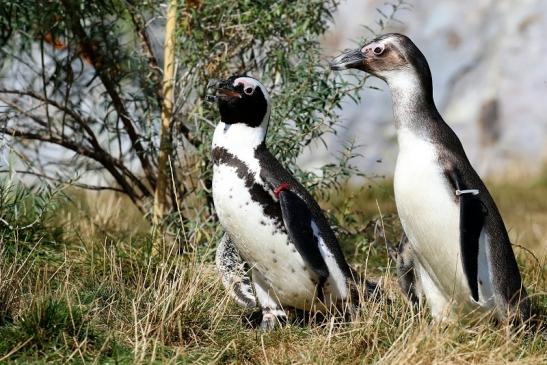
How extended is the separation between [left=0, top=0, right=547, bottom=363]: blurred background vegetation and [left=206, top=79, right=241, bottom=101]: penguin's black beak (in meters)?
0.63

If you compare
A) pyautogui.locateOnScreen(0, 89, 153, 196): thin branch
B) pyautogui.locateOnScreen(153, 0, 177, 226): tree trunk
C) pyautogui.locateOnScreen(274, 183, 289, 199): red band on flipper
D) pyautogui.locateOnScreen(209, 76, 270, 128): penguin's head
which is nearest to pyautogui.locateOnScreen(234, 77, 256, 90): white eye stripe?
pyautogui.locateOnScreen(209, 76, 270, 128): penguin's head

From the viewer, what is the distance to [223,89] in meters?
4.68

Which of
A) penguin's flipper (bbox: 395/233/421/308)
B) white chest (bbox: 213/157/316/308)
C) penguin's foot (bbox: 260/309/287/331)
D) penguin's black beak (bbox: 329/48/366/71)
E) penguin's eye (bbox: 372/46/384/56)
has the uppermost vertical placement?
penguin's eye (bbox: 372/46/384/56)

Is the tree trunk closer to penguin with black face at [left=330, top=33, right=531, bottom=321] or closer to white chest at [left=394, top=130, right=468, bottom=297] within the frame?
penguin with black face at [left=330, top=33, right=531, bottom=321]

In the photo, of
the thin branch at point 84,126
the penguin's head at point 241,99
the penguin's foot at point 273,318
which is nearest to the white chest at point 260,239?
the penguin's foot at point 273,318

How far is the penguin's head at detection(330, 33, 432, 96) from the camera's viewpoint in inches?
174

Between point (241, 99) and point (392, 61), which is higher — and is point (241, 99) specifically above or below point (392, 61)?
below

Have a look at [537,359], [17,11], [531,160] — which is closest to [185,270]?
[537,359]

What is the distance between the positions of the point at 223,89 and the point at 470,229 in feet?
4.17

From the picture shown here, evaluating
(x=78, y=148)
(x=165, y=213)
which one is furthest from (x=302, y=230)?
(x=78, y=148)

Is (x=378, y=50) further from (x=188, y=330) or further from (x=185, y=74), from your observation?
(x=185, y=74)

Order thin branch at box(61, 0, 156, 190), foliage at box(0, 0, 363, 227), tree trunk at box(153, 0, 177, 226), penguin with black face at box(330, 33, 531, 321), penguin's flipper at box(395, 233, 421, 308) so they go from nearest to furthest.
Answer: penguin with black face at box(330, 33, 531, 321) → penguin's flipper at box(395, 233, 421, 308) → foliage at box(0, 0, 363, 227) → tree trunk at box(153, 0, 177, 226) → thin branch at box(61, 0, 156, 190)

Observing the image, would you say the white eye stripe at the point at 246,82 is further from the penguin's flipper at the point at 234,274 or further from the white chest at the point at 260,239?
the penguin's flipper at the point at 234,274

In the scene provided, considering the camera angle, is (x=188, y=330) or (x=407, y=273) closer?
(x=188, y=330)
